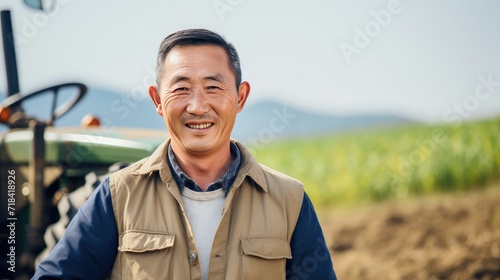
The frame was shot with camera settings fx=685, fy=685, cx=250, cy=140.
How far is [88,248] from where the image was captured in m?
1.92

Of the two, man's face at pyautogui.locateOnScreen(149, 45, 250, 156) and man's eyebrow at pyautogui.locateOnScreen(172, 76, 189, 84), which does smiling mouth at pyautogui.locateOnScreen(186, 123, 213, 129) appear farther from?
man's eyebrow at pyautogui.locateOnScreen(172, 76, 189, 84)

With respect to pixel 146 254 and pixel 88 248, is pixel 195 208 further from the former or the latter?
pixel 88 248

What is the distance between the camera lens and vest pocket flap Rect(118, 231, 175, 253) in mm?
1924

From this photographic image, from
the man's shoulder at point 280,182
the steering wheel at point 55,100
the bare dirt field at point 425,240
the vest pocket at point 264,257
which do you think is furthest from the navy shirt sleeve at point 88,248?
the bare dirt field at point 425,240

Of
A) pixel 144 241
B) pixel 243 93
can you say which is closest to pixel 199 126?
pixel 243 93

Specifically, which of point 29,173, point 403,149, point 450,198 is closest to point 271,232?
point 29,173

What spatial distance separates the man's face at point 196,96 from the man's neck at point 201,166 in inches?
0.7

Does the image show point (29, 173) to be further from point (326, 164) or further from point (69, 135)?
point (326, 164)

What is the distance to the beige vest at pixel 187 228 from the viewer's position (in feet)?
6.34

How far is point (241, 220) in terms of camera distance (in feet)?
6.56

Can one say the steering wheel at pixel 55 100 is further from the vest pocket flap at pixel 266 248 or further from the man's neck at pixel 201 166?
the vest pocket flap at pixel 266 248

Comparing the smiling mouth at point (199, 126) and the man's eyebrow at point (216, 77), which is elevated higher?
the man's eyebrow at point (216, 77)

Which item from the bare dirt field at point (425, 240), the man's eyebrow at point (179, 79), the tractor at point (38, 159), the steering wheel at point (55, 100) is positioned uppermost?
the man's eyebrow at point (179, 79)

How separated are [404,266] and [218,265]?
436 cm
